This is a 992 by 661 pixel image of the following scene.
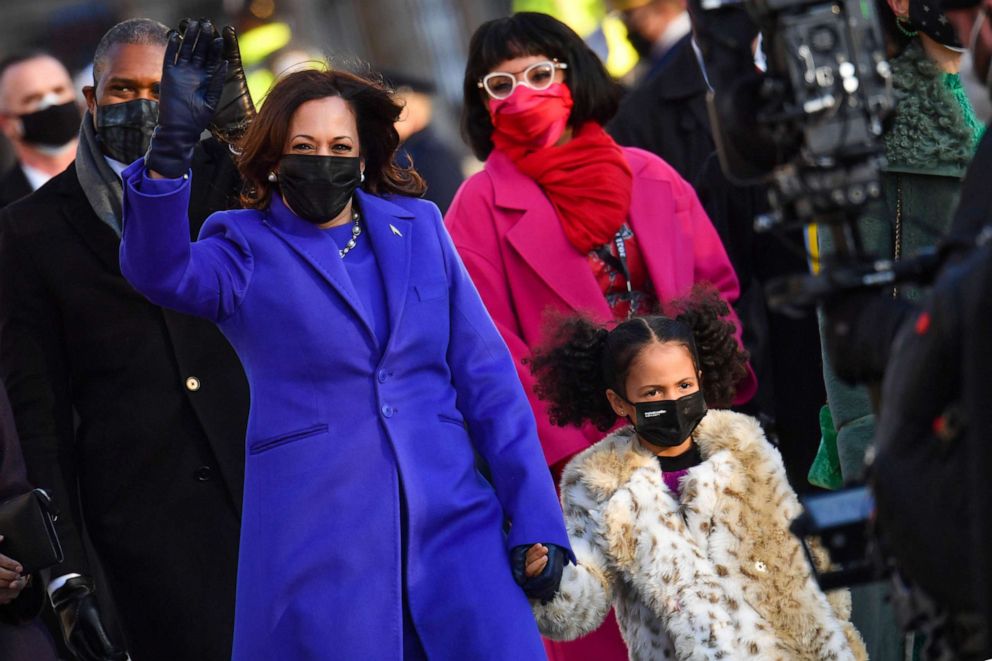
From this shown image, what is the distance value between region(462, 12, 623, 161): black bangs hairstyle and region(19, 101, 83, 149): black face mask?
275cm

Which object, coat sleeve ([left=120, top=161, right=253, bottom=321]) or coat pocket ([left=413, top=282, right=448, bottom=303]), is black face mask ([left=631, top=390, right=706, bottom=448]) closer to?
coat pocket ([left=413, top=282, right=448, bottom=303])

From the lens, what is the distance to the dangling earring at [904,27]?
587 cm

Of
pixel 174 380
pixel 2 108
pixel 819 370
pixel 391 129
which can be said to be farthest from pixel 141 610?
pixel 2 108

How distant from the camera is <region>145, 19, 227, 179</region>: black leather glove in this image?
16.6ft

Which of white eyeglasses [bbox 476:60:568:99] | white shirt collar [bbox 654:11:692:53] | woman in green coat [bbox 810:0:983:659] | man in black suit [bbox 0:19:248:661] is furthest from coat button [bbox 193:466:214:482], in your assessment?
white shirt collar [bbox 654:11:692:53]

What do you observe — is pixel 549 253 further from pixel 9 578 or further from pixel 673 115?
pixel 9 578

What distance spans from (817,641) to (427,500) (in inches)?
43.8

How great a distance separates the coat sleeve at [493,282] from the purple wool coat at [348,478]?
101 cm

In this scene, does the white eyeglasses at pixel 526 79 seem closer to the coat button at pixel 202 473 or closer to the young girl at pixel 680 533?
the young girl at pixel 680 533

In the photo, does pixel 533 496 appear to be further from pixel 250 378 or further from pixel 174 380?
pixel 174 380

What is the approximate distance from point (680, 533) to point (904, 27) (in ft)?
5.13

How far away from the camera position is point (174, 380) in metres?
6.32

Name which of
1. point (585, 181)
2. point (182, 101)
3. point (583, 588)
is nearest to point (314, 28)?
point (585, 181)

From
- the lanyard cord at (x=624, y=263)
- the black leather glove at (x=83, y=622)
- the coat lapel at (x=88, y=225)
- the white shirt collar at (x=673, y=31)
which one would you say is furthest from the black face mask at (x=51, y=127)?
the black leather glove at (x=83, y=622)
